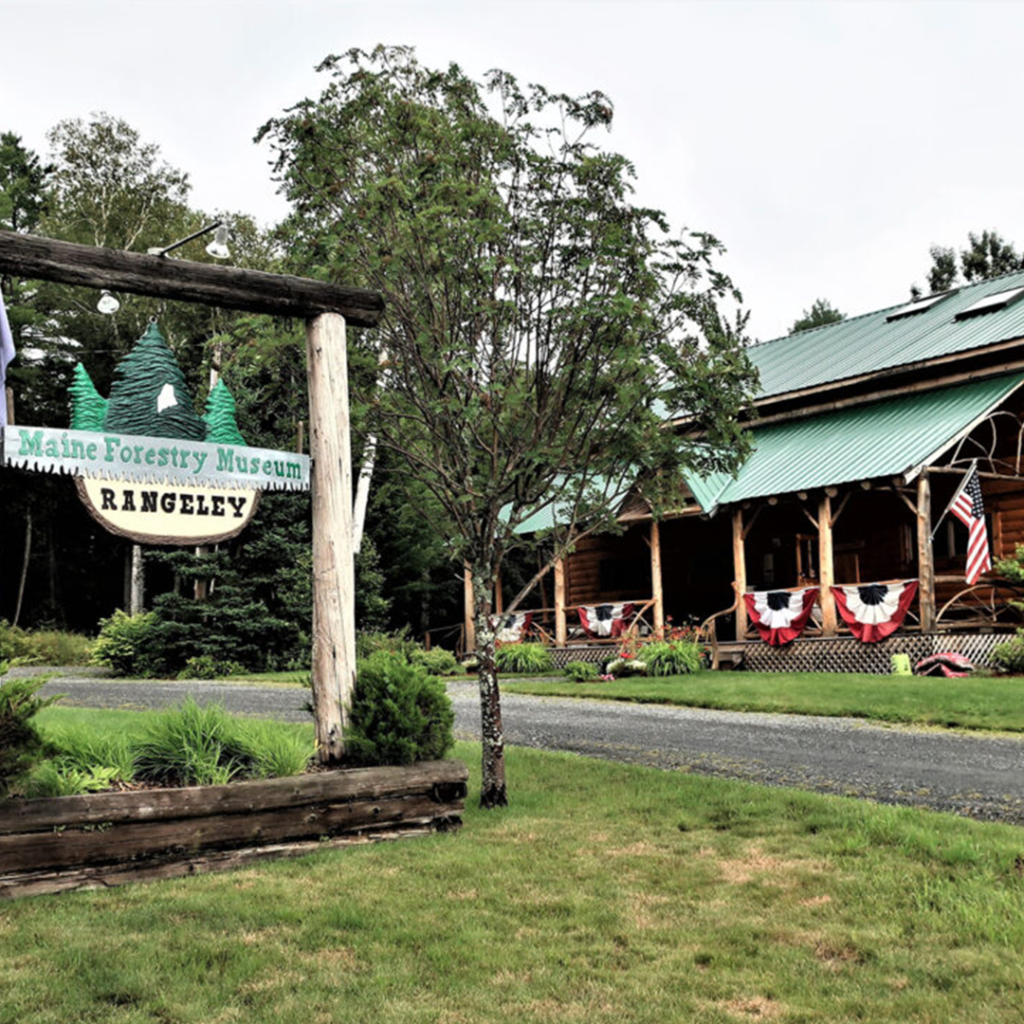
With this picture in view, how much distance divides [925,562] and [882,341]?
7.32 m

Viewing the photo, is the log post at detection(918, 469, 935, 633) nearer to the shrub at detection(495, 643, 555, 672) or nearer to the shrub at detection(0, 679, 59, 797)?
the shrub at detection(495, 643, 555, 672)

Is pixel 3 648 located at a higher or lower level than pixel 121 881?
higher

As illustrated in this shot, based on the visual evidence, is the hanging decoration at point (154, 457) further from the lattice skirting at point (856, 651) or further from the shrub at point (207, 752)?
the lattice skirting at point (856, 651)

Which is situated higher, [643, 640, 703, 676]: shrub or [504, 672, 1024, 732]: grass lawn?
[643, 640, 703, 676]: shrub

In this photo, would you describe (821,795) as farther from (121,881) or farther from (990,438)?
(990,438)

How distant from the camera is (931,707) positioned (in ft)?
41.4

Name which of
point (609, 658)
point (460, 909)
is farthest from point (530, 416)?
point (609, 658)

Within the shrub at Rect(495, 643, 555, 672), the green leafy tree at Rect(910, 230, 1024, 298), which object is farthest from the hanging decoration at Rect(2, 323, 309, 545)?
the green leafy tree at Rect(910, 230, 1024, 298)

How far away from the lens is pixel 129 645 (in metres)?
22.1

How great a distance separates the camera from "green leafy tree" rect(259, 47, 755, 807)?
7230mm

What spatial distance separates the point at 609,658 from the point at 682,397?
41.7 feet

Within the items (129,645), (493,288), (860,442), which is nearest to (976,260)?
(860,442)

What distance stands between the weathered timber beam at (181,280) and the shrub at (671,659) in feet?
41.2

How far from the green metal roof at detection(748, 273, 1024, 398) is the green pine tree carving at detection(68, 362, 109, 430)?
14.2 m
